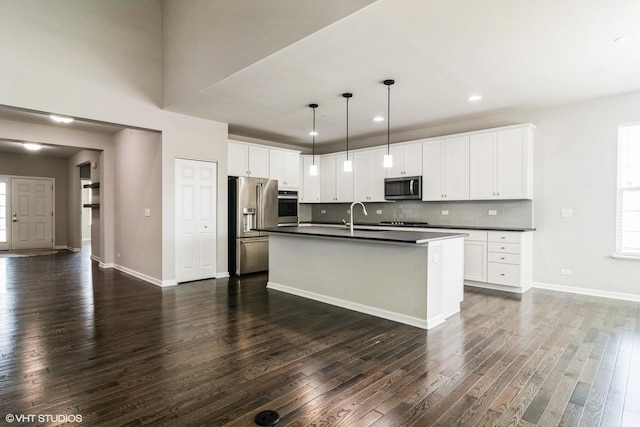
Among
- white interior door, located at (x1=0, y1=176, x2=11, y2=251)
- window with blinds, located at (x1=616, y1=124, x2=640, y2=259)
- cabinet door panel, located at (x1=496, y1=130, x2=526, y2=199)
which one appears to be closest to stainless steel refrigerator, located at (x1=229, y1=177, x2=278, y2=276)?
cabinet door panel, located at (x1=496, y1=130, x2=526, y2=199)

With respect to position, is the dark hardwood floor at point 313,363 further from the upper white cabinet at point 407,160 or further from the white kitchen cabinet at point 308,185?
the white kitchen cabinet at point 308,185

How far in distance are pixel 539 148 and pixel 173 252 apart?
5.78 m

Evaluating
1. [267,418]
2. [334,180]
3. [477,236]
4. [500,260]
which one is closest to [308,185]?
[334,180]

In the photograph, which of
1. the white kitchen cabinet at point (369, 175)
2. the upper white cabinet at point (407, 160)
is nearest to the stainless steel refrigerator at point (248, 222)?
the white kitchen cabinet at point (369, 175)

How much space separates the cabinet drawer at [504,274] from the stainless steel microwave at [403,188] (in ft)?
5.62

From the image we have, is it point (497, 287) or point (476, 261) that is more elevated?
point (476, 261)

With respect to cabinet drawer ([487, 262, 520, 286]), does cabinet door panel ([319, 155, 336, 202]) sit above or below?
above

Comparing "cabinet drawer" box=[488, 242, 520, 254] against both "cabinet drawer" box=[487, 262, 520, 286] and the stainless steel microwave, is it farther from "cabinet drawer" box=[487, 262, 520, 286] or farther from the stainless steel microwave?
the stainless steel microwave

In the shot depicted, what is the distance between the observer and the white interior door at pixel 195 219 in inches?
214

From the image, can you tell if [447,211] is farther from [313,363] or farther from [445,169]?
[313,363]

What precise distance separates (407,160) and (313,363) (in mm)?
4544

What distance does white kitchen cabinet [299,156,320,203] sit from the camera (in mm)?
7688

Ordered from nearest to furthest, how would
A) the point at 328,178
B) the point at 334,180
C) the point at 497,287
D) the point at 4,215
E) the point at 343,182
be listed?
the point at 497,287 → the point at 343,182 → the point at 334,180 → the point at 328,178 → the point at 4,215

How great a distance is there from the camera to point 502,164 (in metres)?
5.23
